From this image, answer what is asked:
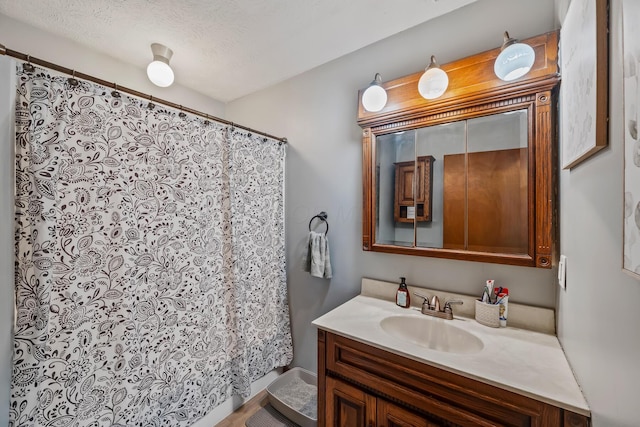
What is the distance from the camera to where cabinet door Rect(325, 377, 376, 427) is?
3.67 feet

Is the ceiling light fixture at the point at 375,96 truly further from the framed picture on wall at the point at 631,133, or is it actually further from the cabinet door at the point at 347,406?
the cabinet door at the point at 347,406

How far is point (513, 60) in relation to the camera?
112 centimetres

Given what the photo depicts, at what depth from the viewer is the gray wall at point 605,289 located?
494 millimetres

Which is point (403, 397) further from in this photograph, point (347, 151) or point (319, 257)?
point (347, 151)

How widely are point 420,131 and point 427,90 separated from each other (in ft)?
0.72

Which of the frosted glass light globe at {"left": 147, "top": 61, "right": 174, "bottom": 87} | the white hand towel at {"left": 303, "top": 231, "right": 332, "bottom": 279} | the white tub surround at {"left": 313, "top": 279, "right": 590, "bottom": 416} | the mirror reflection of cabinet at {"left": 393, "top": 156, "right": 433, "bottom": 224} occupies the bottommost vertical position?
the white tub surround at {"left": 313, "top": 279, "right": 590, "bottom": 416}

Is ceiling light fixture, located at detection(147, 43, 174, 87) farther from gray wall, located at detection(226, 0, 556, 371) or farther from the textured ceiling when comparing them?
gray wall, located at detection(226, 0, 556, 371)

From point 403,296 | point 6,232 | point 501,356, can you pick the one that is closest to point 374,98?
point 403,296

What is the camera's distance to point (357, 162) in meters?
1.72

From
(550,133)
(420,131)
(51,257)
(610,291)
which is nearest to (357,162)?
(420,131)

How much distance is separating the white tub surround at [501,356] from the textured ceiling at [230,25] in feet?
5.53

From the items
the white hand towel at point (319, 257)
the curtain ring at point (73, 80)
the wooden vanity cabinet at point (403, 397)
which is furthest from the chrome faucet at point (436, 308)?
the curtain ring at point (73, 80)

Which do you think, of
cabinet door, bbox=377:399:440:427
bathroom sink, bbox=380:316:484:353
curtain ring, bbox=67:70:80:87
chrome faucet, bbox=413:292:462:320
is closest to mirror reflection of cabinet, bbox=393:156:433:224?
chrome faucet, bbox=413:292:462:320

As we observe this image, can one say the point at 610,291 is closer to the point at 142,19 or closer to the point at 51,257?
the point at 51,257
